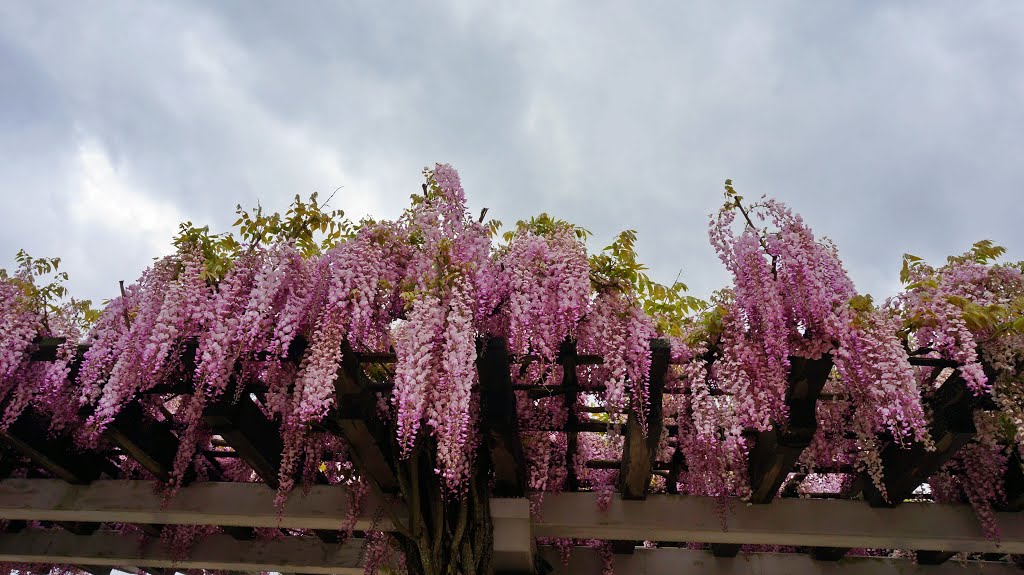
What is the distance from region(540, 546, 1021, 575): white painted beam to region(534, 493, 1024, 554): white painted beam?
0.71 metres

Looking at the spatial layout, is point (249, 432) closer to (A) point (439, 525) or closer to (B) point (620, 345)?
(A) point (439, 525)

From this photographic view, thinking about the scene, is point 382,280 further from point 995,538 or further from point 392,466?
point 995,538

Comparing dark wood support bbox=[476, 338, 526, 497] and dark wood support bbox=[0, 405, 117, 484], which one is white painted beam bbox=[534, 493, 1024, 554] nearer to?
dark wood support bbox=[476, 338, 526, 497]

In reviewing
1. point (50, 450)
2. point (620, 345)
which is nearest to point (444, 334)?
point (620, 345)

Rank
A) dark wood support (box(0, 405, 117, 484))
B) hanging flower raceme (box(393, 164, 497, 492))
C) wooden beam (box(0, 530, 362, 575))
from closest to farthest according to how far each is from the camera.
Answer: hanging flower raceme (box(393, 164, 497, 492))
dark wood support (box(0, 405, 117, 484))
wooden beam (box(0, 530, 362, 575))

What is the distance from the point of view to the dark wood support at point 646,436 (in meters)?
2.74

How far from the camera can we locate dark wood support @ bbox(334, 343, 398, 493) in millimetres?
2840

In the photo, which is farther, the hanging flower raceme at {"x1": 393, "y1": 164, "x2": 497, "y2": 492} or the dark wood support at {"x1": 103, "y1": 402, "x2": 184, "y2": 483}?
the dark wood support at {"x1": 103, "y1": 402, "x2": 184, "y2": 483}

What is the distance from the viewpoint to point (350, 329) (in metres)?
2.82

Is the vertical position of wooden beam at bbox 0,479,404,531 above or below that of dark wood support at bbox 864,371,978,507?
below

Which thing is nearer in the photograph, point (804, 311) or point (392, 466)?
point (804, 311)

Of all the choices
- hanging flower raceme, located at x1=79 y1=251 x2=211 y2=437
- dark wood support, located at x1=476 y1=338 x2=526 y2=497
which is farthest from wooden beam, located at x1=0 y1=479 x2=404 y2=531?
hanging flower raceme, located at x1=79 y1=251 x2=211 y2=437

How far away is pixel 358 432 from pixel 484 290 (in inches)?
33.4

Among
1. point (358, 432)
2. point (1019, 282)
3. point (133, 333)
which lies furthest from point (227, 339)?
point (1019, 282)
